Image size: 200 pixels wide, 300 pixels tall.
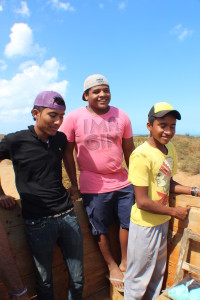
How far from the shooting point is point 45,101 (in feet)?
7.43

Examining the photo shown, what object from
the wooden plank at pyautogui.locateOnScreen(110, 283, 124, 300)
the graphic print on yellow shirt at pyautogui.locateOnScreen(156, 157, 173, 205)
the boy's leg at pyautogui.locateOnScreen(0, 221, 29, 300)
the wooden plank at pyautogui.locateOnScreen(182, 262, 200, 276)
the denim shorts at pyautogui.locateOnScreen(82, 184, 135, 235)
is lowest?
the wooden plank at pyautogui.locateOnScreen(110, 283, 124, 300)

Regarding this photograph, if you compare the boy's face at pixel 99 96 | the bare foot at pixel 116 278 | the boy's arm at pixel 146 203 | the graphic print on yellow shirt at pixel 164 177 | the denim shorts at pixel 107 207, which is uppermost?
the boy's face at pixel 99 96

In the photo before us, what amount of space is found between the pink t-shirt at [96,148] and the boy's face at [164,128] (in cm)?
55

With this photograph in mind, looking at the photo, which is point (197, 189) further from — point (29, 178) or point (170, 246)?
point (29, 178)

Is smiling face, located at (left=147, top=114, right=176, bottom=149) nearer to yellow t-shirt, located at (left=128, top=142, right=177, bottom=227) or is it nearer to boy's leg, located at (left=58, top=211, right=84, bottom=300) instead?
yellow t-shirt, located at (left=128, top=142, right=177, bottom=227)

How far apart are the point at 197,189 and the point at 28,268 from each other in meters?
1.69

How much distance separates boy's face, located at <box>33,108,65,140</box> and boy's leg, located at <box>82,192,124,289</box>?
81 centimetres

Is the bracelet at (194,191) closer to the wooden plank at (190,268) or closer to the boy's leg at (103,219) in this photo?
the wooden plank at (190,268)

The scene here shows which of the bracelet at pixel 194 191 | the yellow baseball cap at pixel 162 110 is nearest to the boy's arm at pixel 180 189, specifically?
the bracelet at pixel 194 191

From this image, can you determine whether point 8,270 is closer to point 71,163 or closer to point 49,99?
A: point 71,163

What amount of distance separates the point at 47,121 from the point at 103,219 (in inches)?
44.9

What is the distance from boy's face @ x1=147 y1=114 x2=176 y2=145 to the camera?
7.35 ft

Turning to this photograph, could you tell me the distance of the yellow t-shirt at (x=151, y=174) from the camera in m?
2.19

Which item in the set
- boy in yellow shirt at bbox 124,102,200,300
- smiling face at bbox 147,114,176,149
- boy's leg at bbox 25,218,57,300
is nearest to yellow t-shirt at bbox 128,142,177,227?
boy in yellow shirt at bbox 124,102,200,300
